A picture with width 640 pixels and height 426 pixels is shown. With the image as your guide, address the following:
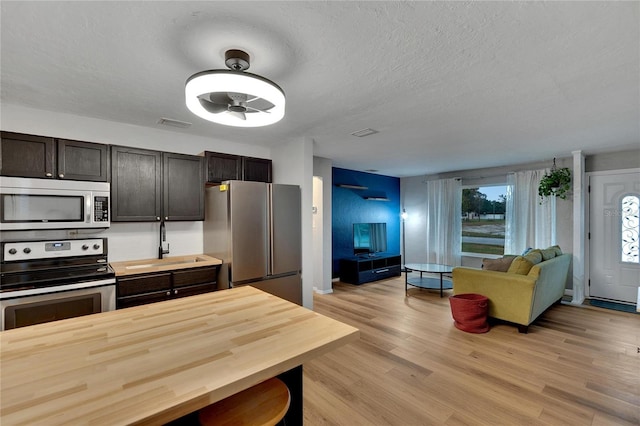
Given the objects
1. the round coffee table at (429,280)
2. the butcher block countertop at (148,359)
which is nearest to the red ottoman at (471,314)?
the round coffee table at (429,280)

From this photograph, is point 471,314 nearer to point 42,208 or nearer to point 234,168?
point 234,168

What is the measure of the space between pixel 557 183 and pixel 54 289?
6.57 metres

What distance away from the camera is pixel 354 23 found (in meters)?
1.56

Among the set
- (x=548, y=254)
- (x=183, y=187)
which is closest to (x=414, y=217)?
(x=548, y=254)

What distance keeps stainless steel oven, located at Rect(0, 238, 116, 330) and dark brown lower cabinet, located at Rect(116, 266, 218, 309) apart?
106mm

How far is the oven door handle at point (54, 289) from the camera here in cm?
215

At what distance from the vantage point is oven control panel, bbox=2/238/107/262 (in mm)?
2416

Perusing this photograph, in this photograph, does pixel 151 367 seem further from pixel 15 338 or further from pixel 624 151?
pixel 624 151

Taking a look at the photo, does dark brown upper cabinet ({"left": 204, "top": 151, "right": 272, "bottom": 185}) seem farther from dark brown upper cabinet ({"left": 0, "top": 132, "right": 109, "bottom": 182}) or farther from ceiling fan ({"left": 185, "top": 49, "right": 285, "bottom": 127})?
ceiling fan ({"left": 185, "top": 49, "right": 285, "bottom": 127})

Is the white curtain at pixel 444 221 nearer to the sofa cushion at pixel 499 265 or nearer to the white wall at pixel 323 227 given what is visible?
the sofa cushion at pixel 499 265

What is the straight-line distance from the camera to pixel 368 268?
591 cm

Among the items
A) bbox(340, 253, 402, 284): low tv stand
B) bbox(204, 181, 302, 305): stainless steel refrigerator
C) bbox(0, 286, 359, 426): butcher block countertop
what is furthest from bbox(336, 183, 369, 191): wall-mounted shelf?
bbox(0, 286, 359, 426): butcher block countertop

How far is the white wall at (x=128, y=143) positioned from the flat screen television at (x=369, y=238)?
303 cm

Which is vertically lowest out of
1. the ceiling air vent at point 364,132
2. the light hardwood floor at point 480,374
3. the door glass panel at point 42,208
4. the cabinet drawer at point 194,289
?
the light hardwood floor at point 480,374
